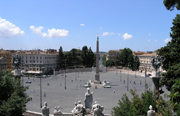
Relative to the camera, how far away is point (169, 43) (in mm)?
18438

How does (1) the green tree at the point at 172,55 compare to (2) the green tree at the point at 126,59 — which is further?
(2) the green tree at the point at 126,59

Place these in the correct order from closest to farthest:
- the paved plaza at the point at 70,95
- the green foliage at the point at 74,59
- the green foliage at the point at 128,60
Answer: the paved plaza at the point at 70,95, the green foliage at the point at 128,60, the green foliage at the point at 74,59

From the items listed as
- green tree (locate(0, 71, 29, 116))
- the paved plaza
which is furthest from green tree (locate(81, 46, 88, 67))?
green tree (locate(0, 71, 29, 116))

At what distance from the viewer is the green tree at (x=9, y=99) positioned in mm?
10336

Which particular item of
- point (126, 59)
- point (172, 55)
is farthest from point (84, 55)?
point (172, 55)

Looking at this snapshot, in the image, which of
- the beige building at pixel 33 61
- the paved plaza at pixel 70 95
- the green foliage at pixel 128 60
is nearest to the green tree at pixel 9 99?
the paved plaza at pixel 70 95

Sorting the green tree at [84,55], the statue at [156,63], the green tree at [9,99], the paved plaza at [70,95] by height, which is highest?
the green tree at [84,55]

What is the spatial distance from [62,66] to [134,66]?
104ft

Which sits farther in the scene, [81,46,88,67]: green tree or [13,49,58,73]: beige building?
[81,46,88,67]: green tree

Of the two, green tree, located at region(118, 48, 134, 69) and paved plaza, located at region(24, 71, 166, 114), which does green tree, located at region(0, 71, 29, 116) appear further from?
green tree, located at region(118, 48, 134, 69)

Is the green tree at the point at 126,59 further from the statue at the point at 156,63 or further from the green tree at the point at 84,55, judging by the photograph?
the statue at the point at 156,63

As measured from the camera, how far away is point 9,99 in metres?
11.0

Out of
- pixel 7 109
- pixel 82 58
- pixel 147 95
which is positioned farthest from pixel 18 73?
pixel 82 58

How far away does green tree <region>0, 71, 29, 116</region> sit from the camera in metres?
10.3
